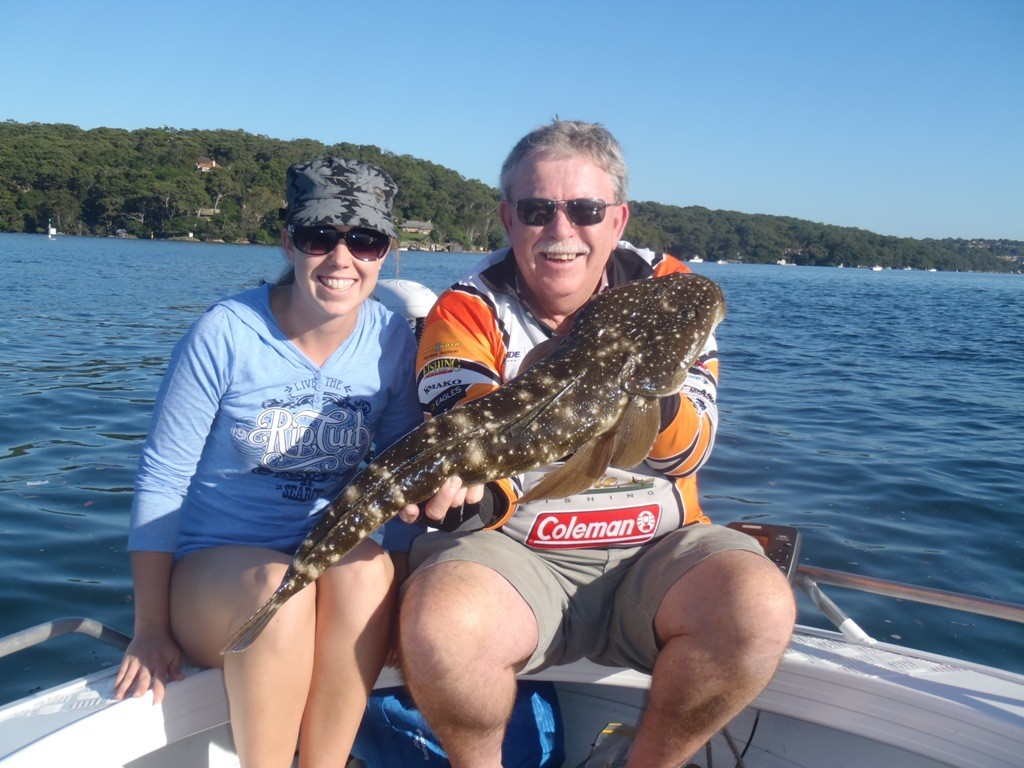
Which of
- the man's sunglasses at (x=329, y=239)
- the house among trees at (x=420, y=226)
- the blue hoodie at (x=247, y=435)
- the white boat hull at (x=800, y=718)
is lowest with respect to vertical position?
the house among trees at (x=420, y=226)

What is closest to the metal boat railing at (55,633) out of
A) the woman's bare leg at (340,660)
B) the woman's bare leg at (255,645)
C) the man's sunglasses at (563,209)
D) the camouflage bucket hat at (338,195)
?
the woman's bare leg at (255,645)

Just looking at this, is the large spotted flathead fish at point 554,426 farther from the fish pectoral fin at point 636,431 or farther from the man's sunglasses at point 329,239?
the man's sunglasses at point 329,239

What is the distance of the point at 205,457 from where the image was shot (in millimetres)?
3311

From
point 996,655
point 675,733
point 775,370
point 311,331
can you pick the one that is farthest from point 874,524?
point 775,370

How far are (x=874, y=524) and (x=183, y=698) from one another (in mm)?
7493

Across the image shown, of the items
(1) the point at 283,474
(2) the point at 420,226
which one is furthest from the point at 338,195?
(2) the point at 420,226

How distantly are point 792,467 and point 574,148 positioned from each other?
7919 mm

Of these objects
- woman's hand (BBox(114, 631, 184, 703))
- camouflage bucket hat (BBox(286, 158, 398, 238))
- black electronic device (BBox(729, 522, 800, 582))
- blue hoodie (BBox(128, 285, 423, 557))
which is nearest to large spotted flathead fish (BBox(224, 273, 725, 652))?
blue hoodie (BBox(128, 285, 423, 557))

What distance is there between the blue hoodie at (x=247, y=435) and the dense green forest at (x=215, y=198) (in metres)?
82.3

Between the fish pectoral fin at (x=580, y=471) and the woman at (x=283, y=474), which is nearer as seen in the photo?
the woman at (x=283, y=474)

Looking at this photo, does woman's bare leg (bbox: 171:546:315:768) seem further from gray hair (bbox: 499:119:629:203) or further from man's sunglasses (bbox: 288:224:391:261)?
gray hair (bbox: 499:119:629:203)

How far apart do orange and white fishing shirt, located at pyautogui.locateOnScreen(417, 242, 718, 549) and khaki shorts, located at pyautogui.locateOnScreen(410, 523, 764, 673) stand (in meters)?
0.08

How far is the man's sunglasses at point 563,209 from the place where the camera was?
335 centimetres

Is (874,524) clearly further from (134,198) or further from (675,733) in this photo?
(134,198)
